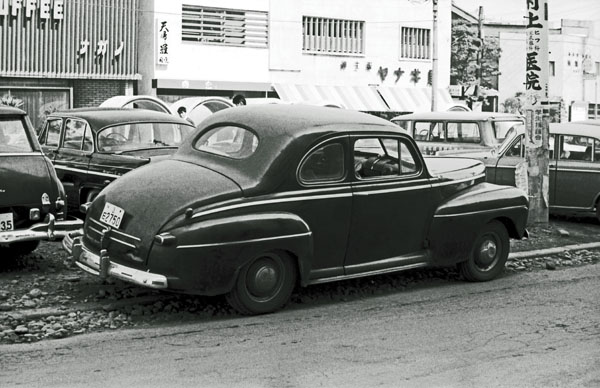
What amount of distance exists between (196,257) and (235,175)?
90cm

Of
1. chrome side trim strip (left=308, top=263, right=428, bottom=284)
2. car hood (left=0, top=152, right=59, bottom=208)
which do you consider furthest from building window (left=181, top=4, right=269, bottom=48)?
chrome side trim strip (left=308, top=263, right=428, bottom=284)

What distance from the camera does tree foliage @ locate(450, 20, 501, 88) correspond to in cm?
4641

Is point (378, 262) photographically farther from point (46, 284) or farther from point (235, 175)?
point (46, 284)

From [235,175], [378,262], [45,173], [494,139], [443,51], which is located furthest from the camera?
[443,51]

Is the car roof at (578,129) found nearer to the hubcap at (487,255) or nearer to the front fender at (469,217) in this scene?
the front fender at (469,217)

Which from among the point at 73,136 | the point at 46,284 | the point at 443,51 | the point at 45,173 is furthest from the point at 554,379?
the point at 443,51

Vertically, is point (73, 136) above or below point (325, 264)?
above

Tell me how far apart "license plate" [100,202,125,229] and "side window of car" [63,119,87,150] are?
4.99m

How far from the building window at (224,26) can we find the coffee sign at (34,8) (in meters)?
4.73

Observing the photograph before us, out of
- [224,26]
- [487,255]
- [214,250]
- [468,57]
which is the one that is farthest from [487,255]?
[468,57]

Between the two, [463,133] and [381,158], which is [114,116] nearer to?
[381,158]

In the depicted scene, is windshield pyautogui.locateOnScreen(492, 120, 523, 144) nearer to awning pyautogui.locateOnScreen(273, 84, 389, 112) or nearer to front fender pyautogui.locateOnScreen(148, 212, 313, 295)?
front fender pyautogui.locateOnScreen(148, 212, 313, 295)

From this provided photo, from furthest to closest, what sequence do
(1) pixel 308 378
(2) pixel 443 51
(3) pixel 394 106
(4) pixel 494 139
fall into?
(2) pixel 443 51 < (3) pixel 394 106 < (4) pixel 494 139 < (1) pixel 308 378

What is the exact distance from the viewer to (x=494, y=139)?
16.7 m
